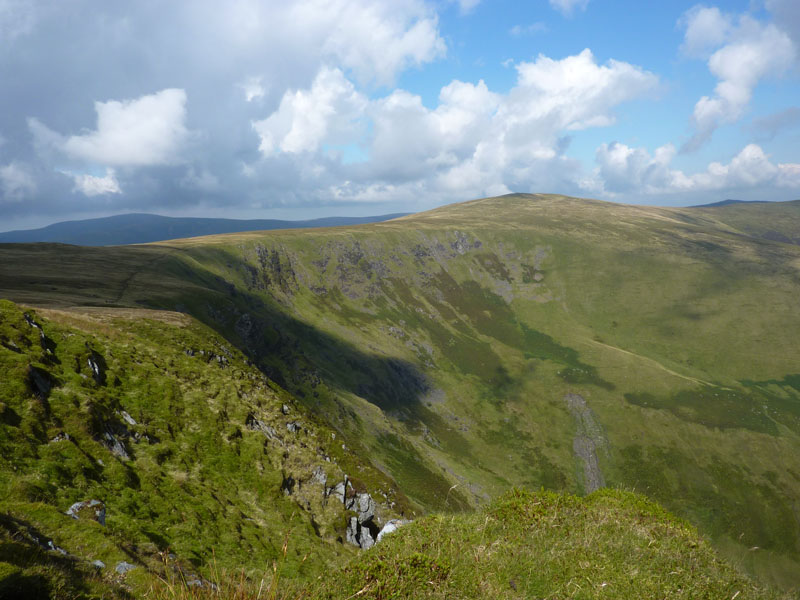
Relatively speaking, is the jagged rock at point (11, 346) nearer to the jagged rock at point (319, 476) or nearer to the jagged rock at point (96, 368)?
the jagged rock at point (96, 368)

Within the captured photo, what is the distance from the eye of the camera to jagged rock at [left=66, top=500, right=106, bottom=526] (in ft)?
49.8

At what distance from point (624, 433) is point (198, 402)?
156 meters

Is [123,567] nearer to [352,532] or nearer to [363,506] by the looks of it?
[352,532]

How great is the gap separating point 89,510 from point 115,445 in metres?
9.65

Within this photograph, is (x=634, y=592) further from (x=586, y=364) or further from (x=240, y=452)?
(x=586, y=364)

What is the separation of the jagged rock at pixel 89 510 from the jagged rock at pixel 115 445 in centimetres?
768

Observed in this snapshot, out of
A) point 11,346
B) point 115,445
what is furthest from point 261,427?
point 11,346

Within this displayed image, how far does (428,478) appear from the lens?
9144cm

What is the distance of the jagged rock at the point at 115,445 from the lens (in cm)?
2322

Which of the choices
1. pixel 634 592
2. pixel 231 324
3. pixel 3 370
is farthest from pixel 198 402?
pixel 231 324

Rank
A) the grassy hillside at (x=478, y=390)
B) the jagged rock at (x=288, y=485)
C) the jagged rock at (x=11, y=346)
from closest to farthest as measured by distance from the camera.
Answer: the jagged rock at (x=11, y=346)
the jagged rock at (x=288, y=485)
the grassy hillside at (x=478, y=390)

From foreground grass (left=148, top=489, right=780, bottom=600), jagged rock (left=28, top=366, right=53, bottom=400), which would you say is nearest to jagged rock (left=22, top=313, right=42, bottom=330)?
jagged rock (left=28, top=366, right=53, bottom=400)

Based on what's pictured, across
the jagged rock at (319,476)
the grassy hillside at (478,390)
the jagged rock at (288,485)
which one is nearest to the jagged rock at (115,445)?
the jagged rock at (288,485)

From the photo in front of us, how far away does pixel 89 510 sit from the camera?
1560 centimetres
